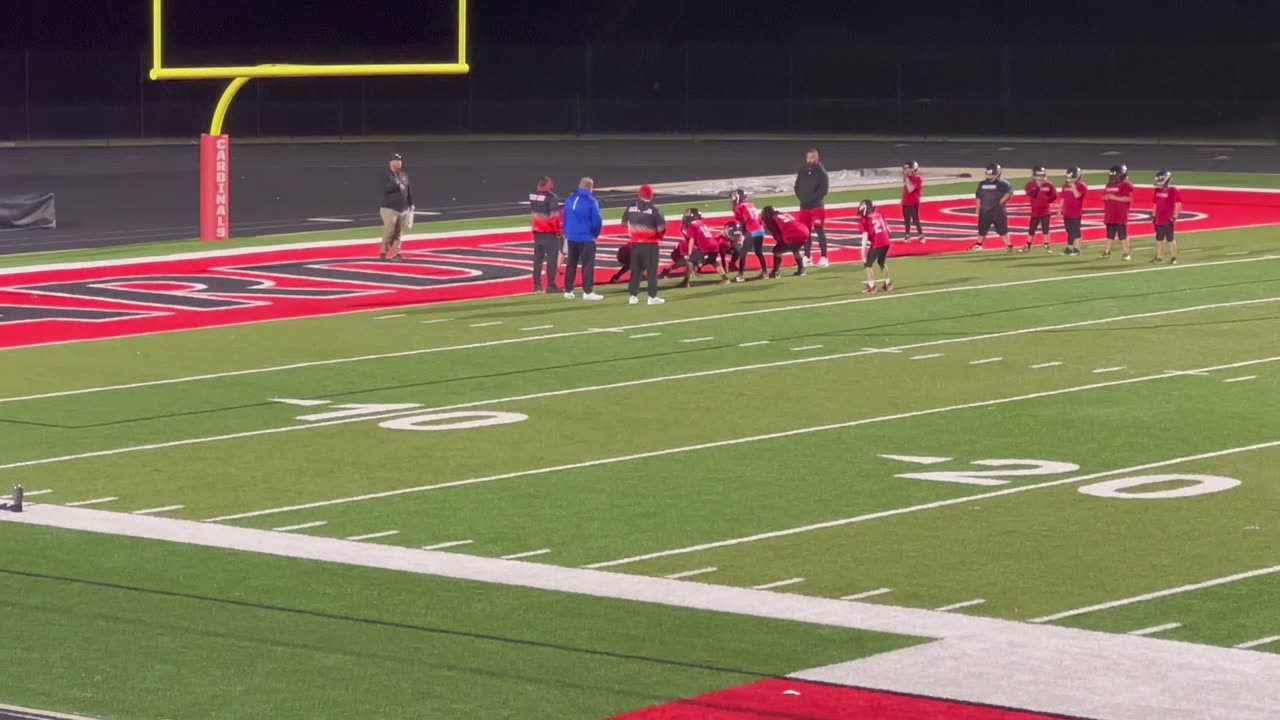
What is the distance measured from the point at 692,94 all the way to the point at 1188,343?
40992 millimetres

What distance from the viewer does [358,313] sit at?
26.3 meters

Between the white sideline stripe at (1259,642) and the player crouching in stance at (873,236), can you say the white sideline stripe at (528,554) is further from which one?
the player crouching in stance at (873,236)

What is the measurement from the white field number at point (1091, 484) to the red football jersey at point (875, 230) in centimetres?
1082

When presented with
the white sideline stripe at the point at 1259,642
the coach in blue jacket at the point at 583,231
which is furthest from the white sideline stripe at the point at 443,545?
the coach in blue jacket at the point at 583,231

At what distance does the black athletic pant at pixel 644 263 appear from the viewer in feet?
86.6

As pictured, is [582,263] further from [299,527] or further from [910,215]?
[299,527]

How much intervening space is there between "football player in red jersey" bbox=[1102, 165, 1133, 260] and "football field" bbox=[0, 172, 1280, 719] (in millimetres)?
5677

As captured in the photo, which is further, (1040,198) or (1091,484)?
(1040,198)

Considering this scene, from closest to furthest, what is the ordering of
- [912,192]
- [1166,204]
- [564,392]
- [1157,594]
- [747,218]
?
[1157,594], [564,392], [747,218], [1166,204], [912,192]

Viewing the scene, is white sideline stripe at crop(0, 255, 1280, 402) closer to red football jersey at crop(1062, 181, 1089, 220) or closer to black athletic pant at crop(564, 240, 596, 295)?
red football jersey at crop(1062, 181, 1089, 220)

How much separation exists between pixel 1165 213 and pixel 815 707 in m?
22.6

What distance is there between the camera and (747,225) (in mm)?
29406

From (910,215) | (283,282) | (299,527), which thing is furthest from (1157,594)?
(910,215)

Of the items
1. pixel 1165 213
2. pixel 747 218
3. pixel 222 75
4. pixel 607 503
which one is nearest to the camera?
pixel 607 503
